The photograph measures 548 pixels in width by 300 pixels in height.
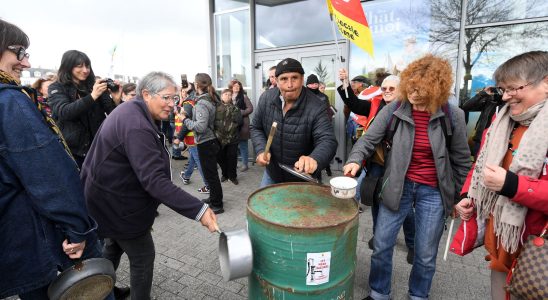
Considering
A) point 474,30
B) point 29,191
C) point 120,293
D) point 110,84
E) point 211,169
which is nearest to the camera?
point 29,191

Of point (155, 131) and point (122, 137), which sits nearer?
point (122, 137)

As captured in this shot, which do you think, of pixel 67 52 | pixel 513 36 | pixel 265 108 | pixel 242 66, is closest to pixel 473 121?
pixel 513 36

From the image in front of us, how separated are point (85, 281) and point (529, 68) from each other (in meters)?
2.42

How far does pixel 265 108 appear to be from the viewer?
2.79m

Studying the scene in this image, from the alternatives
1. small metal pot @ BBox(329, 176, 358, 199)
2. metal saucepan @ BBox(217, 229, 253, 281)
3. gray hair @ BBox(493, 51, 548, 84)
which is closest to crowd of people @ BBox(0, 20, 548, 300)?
gray hair @ BBox(493, 51, 548, 84)

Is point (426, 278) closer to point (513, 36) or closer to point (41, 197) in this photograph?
point (41, 197)

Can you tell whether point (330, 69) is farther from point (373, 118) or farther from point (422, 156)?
point (422, 156)

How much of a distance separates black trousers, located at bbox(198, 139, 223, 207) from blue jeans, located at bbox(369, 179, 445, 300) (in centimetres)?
268

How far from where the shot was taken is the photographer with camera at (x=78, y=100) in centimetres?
298

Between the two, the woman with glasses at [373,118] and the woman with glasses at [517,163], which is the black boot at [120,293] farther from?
the woman with glasses at [517,163]

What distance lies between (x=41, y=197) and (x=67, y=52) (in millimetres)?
2225

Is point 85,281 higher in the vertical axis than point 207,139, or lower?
lower

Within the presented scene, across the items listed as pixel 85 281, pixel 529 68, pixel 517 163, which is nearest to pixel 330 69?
pixel 529 68

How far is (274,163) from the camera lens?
2727 millimetres
